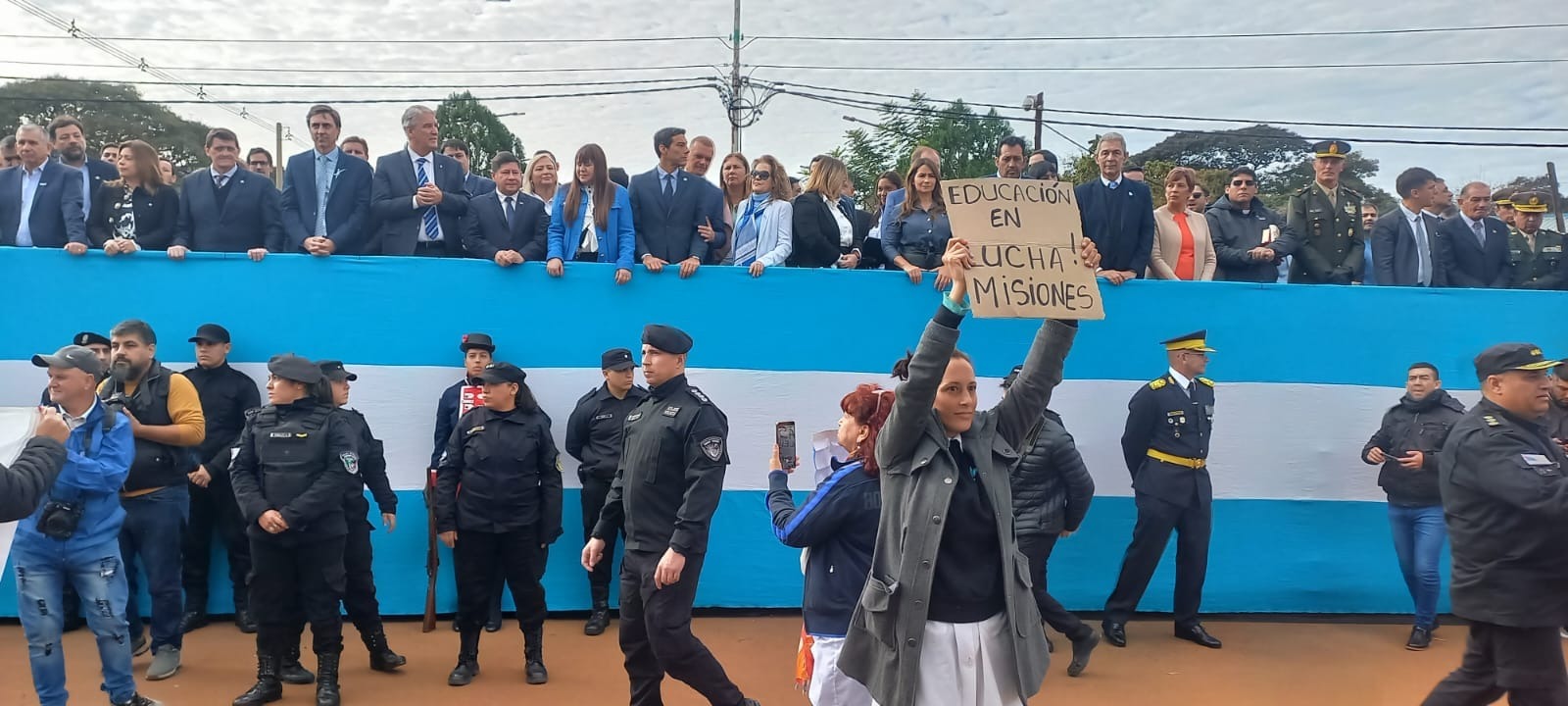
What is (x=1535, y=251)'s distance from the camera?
23.8 feet

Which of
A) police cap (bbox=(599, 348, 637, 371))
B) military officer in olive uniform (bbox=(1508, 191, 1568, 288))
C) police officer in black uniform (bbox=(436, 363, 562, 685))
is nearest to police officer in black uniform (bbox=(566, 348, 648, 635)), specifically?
police cap (bbox=(599, 348, 637, 371))

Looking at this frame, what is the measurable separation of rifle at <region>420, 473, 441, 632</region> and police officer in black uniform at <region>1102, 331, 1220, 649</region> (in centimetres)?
392

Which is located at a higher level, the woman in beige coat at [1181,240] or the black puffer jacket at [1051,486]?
the woman in beige coat at [1181,240]

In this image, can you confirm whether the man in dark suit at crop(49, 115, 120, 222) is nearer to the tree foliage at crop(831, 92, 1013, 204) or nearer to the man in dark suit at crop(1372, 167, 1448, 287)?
the man in dark suit at crop(1372, 167, 1448, 287)

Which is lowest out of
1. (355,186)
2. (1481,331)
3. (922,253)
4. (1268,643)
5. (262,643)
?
(1268,643)

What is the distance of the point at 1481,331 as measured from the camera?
6.02 metres

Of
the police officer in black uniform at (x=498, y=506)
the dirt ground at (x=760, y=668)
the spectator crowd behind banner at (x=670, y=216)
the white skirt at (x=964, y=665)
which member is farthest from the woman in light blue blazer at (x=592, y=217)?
the white skirt at (x=964, y=665)

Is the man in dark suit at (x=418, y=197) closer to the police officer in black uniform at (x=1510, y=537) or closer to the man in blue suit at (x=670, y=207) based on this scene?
the man in blue suit at (x=670, y=207)

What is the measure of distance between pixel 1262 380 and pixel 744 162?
12.4 feet

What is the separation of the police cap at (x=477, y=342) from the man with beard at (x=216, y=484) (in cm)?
121

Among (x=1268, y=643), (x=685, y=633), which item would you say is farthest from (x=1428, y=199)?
(x=685, y=633)

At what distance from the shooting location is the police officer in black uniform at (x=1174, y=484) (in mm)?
5480

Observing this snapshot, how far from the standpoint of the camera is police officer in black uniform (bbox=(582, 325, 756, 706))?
3.88 meters

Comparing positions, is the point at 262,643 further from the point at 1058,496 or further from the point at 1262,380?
the point at 1262,380
